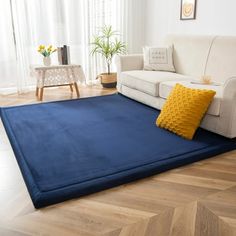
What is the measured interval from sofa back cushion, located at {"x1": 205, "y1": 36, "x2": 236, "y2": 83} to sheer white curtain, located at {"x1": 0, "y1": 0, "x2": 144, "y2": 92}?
7.28ft

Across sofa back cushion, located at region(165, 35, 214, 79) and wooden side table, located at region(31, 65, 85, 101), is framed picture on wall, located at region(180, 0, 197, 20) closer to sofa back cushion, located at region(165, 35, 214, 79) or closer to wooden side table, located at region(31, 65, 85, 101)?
sofa back cushion, located at region(165, 35, 214, 79)

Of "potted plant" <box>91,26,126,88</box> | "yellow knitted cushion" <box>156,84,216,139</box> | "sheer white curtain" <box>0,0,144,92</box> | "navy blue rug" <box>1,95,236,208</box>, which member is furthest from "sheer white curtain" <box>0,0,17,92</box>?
"yellow knitted cushion" <box>156,84,216,139</box>

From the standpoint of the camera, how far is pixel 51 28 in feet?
14.3

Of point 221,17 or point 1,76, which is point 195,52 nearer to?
point 221,17

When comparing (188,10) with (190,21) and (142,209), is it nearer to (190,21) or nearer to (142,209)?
(190,21)

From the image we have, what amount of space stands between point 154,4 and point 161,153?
11.1ft

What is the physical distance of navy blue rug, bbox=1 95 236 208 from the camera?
5.84 feet

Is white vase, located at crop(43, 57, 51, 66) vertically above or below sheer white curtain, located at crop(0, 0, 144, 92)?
below

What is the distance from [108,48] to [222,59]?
207 centimetres

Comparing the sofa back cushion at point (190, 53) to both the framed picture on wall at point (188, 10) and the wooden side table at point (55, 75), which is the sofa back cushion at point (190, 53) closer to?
the framed picture on wall at point (188, 10)

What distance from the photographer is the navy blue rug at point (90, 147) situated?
1.78 m

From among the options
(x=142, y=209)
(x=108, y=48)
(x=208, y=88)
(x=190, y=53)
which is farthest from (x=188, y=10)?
(x=142, y=209)

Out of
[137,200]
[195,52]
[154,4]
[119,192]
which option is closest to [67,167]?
[119,192]

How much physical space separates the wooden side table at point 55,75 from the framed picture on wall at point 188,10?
5.74 ft
